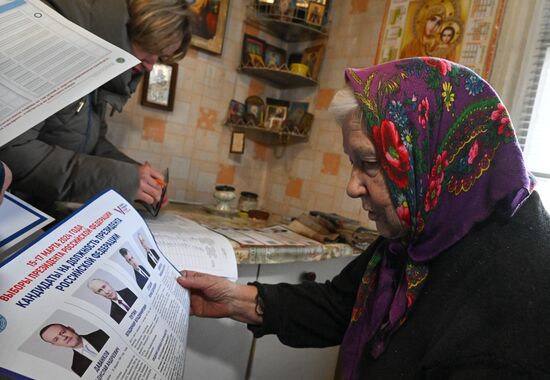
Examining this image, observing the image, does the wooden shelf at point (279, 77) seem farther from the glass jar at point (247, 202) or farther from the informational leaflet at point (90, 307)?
the informational leaflet at point (90, 307)

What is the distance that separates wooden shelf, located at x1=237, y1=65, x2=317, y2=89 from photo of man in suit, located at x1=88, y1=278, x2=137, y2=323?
1374 millimetres

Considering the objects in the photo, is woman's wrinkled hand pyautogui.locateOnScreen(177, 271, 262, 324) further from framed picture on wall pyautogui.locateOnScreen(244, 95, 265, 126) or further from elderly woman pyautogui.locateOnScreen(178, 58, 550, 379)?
framed picture on wall pyautogui.locateOnScreen(244, 95, 265, 126)

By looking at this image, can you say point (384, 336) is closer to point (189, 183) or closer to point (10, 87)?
point (10, 87)

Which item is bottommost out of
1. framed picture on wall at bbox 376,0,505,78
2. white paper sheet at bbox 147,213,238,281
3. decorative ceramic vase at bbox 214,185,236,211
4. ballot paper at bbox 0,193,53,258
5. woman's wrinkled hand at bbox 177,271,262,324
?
woman's wrinkled hand at bbox 177,271,262,324

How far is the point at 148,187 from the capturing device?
954mm

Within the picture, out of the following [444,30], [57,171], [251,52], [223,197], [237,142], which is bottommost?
[223,197]

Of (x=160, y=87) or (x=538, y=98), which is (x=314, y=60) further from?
(x=538, y=98)

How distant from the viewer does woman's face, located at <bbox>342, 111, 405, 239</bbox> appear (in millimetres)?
675

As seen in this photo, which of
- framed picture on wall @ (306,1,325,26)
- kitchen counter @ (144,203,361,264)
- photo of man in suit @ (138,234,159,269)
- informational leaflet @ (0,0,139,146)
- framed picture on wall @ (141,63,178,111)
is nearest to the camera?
informational leaflet @ (0,0,139,146)

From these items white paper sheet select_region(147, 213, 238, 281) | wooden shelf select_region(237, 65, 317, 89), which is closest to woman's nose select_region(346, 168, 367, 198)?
white paper sheet select_region(147, 213, 238, 281)

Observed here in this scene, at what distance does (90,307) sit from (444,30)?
1.46 meters

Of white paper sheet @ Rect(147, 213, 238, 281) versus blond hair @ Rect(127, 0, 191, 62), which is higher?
blond hair @ Rect(127, 0, 191, 62)

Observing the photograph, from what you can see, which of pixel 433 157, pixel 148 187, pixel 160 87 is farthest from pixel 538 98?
pixel 160 87

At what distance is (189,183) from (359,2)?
1109mm
